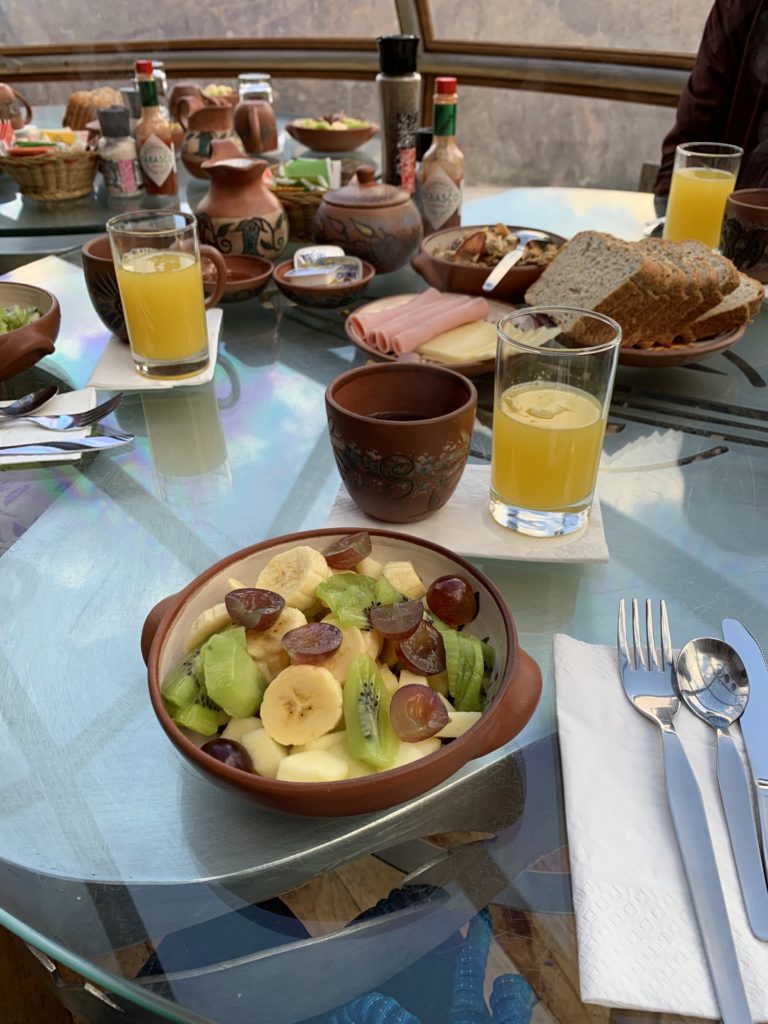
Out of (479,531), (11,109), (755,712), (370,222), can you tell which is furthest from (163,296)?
(11,109)

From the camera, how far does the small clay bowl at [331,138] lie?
2.57m

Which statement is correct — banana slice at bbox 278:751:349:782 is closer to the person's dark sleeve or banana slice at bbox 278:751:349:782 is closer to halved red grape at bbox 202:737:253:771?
halved red grape at bbox 202:737:253:771

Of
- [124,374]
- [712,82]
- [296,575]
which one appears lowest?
[124,374]

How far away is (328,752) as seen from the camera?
555 millimetres

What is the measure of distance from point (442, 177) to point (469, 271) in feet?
1.47

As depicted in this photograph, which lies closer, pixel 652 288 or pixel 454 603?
pixel 454 603

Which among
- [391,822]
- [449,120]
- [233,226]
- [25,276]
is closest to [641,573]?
[391,822]

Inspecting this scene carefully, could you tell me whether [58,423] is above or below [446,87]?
below

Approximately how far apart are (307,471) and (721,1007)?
0.72 metres

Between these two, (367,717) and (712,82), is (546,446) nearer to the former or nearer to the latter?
(367,717)

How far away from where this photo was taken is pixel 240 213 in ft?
4.87

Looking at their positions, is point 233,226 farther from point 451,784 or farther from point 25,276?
point 451,784

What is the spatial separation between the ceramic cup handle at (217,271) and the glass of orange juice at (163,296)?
0.19 ft

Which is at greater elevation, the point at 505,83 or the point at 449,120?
the point at 449,120
